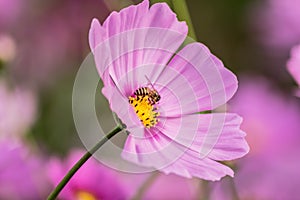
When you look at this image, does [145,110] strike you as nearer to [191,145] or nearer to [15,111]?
[191,145]

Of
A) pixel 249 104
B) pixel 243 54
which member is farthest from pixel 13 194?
pixel 243 54

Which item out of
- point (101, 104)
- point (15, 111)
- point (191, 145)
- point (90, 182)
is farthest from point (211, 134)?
point (101, 104)

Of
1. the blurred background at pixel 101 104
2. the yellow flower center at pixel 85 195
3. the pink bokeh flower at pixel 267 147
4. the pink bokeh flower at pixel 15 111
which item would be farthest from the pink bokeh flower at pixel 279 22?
the yellow flower center at pixel 85 195

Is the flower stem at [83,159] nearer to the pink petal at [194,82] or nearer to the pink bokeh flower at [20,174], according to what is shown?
the pink petal at [194,82]

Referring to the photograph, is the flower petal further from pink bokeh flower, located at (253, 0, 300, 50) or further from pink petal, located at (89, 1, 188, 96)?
pink bokeh flower, located at (253, 0, 300, 50)

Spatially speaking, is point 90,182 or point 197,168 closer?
point 197,168

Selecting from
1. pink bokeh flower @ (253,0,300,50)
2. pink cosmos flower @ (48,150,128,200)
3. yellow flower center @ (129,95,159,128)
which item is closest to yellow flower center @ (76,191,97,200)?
pink cosmos flower @ (48,150,128,200)

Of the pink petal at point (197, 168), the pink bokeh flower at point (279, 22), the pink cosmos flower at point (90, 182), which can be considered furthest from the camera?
the pink bokeh flower at point (279, 22)
